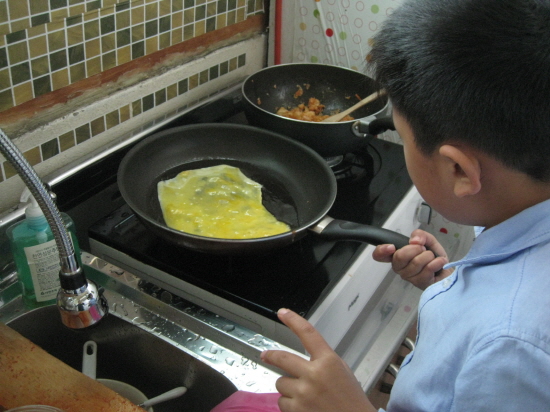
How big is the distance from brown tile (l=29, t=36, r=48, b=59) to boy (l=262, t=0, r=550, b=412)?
62 centimetres

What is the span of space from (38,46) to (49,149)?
0.68ft

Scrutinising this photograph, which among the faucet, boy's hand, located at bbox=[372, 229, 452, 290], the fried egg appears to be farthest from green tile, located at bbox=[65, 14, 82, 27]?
boy's hand, located at bbox=[372, 229, 452, 290]

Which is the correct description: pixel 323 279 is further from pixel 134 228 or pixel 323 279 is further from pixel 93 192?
pixel 93 192

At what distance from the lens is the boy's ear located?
60 centimetres

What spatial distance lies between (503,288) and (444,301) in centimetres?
10

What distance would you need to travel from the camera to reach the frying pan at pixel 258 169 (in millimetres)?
921

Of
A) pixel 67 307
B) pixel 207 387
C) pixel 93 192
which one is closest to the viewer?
pixel 67 307

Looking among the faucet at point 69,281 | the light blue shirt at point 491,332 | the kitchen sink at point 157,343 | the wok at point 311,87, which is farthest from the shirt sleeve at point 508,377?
the wok at point 311,87

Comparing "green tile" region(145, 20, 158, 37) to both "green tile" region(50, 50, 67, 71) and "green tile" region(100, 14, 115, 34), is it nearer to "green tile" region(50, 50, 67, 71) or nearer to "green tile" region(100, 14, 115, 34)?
"green tile" region(100, 14, 115, 34)

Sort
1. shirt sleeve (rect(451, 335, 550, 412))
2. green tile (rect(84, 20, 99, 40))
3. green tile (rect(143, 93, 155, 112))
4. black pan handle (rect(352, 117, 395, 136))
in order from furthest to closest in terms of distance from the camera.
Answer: green tile (rect(143, 93, 155, 112))
black pan handle (rect(352, 117, 395, 136))
green tile (rect(84, 20, 99, 40))
shirt sleeve (rect(451, 335, 550, 412))

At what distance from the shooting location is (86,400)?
701 millimetres

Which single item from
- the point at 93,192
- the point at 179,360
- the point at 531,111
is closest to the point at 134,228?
the point at 93,192

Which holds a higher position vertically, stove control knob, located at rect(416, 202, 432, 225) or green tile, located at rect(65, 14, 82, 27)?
green tile, located at rect(65, 14, 82, 27)

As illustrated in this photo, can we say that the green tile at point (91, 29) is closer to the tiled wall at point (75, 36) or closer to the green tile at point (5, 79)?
the tiled wall at point (75, 36)
